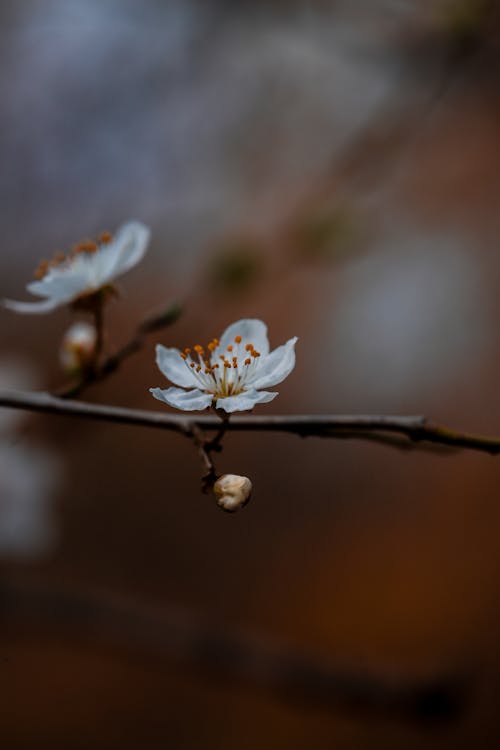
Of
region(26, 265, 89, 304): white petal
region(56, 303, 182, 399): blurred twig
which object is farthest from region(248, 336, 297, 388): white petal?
region(26, 265, 89, 304): white petal

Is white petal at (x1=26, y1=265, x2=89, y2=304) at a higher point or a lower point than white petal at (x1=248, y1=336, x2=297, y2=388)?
higher

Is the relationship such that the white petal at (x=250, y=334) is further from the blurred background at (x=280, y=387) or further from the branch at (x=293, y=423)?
the blurred background at (x=280, y=387)

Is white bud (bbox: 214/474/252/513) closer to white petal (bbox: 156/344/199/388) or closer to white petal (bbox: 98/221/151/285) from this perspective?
white petal (bbox: 156/344/199/388)

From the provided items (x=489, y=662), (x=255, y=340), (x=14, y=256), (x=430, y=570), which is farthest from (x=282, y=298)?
(x=255, y=340)

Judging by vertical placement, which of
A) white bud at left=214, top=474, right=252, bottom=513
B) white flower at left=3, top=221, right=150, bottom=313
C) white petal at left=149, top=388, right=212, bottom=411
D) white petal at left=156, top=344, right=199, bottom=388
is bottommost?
white bud at left=214, top=474, right=252, bottom=513

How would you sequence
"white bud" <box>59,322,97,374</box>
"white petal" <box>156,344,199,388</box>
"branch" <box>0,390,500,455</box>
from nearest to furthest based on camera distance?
1. "branch" <box>0,390,500,455</box>
2. "white petal" <box>156,344,199,388</box>
3. "white bud" <box>59,322,97,374</box>

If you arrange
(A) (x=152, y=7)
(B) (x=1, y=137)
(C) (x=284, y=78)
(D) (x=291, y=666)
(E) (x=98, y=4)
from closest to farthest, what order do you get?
(D) (x=291, y=666) → (A) (x=152, y=7) → (E) (x=98, y=4) → (B) (x=1, y=137) → (C) (x=284, y=78)

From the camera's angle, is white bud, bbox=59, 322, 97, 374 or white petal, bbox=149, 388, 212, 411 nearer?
white petal, bbox=149, 388, 212, 411

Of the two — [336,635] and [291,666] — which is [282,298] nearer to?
[336,635]

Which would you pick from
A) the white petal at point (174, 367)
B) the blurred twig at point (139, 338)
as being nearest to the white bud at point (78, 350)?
the blurred twig at point (139, 338)
